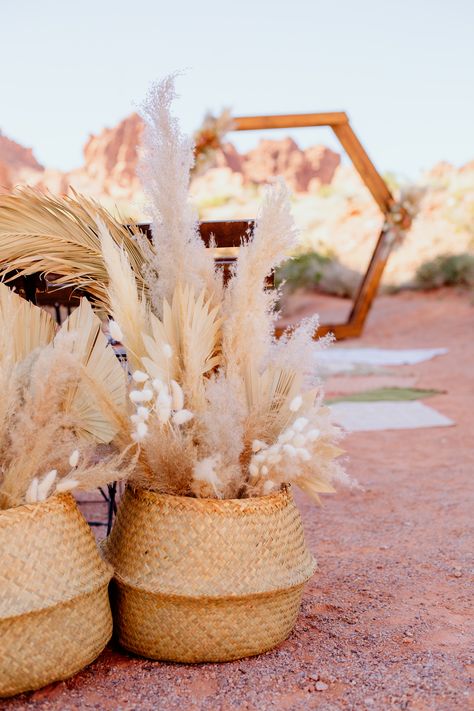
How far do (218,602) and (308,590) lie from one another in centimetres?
62

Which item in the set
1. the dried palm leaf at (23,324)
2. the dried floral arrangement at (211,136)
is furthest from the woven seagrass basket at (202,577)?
the dried floral arrangement at (211,136)

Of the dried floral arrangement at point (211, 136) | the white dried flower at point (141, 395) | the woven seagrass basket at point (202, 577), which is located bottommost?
the woven seagrass basket at point (202, 577)

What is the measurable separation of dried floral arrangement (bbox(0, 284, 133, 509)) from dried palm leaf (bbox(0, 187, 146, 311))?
19 cm

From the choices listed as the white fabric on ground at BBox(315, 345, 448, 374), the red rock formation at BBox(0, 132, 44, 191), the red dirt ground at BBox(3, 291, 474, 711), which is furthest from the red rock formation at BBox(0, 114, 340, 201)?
the red dirt ground at BBox(3, 291, 474, 711)

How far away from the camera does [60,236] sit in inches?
76.9

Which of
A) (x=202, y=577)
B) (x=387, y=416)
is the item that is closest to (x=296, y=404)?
(x=202, y=577)

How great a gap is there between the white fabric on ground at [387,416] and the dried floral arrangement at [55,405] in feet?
10.4

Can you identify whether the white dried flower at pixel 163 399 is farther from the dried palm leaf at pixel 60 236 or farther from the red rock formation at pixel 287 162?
the red rock formation at pixel 287 162

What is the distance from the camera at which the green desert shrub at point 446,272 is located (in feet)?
44.3

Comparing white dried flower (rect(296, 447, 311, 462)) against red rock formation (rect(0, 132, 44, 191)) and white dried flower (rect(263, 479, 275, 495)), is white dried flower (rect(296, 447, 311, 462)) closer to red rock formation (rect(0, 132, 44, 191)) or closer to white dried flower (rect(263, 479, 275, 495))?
white dried flower (rect(263, 479, 275, 495))

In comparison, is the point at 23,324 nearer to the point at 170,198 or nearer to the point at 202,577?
the point at 170,198

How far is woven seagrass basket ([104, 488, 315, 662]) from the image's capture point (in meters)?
1.65

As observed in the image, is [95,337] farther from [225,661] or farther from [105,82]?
[105,82]

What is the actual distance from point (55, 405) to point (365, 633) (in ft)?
3.13
